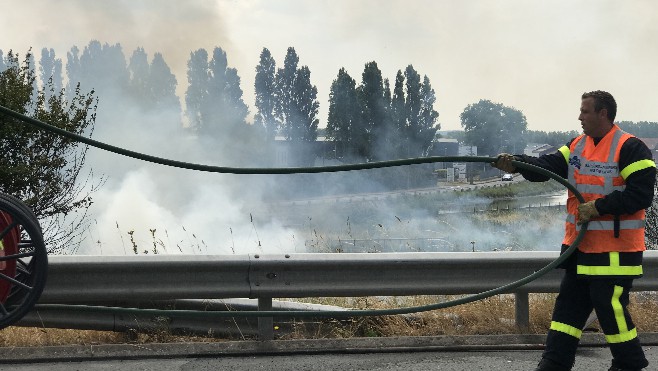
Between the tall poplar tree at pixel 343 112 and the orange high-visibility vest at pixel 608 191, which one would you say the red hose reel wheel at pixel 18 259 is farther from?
the tall poplar tree at pixel 343 112

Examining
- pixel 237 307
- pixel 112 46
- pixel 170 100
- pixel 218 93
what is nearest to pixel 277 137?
pixel 218 93

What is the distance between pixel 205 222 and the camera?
7606 cm

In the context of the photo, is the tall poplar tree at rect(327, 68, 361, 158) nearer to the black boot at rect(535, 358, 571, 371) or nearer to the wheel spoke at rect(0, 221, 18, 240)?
the black boot at rect(535, 358, 571, 371)

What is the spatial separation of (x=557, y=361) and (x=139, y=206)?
69.0 metres

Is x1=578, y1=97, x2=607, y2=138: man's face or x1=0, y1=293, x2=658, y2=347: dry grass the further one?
x1=0, y1=293, x2=658, y2=347: dry grass

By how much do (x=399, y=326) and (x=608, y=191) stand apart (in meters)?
1.71

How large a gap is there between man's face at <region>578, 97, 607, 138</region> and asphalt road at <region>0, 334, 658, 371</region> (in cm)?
132

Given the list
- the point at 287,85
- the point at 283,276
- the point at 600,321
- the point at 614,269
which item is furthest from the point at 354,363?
the point at 287,85

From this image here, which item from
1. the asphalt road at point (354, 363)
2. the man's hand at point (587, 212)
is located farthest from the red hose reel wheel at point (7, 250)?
the man's hand at point (587, 212)

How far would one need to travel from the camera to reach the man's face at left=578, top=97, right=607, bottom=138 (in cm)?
441

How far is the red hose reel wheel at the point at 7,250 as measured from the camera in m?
3.82

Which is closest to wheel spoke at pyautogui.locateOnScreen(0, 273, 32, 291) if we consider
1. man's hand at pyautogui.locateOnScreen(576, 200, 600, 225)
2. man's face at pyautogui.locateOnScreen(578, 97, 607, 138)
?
man's hand at pyautogui.locateOnScreen(576, 200, 600, 225)

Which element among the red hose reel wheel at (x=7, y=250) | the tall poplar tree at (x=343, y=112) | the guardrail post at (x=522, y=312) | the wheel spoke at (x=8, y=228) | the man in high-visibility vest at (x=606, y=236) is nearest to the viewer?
the wheel spoke at (x=8, y=228)

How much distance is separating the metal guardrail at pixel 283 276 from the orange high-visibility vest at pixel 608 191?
2.69 feet
